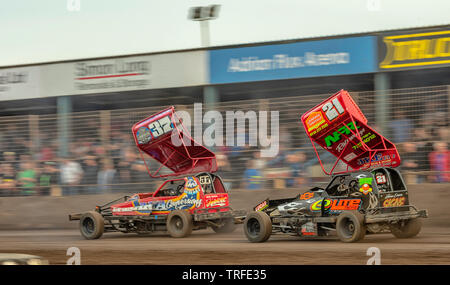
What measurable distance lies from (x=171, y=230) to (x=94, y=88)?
939cm

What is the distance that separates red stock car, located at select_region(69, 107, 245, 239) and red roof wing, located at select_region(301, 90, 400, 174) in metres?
2.82

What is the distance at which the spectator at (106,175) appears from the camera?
60.8 feet

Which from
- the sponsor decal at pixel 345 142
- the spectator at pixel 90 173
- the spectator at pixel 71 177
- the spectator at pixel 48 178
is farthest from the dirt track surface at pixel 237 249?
the spectator at pixel 48 178

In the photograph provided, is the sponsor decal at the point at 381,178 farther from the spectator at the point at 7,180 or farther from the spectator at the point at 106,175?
the spectator at the point at 7,180

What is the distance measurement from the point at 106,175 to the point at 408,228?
9.20 m

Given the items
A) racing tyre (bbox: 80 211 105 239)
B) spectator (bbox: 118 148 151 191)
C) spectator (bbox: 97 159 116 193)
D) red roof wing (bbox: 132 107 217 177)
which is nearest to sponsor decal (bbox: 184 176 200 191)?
red roof wing (bbox: 132 107 217 177)

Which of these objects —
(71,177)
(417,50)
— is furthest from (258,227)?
(71,177)

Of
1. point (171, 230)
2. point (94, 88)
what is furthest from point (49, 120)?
point (171, 230)

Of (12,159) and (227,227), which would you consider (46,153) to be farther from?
(227,227)

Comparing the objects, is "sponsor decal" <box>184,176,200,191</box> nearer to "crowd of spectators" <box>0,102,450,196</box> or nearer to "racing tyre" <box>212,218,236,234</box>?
"racing tyre" <box>212,218,236,234</box>

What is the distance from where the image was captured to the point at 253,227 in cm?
1272

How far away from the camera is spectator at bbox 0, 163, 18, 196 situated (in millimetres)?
19453

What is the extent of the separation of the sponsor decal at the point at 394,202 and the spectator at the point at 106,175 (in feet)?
29.8

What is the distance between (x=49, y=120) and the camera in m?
19.2
